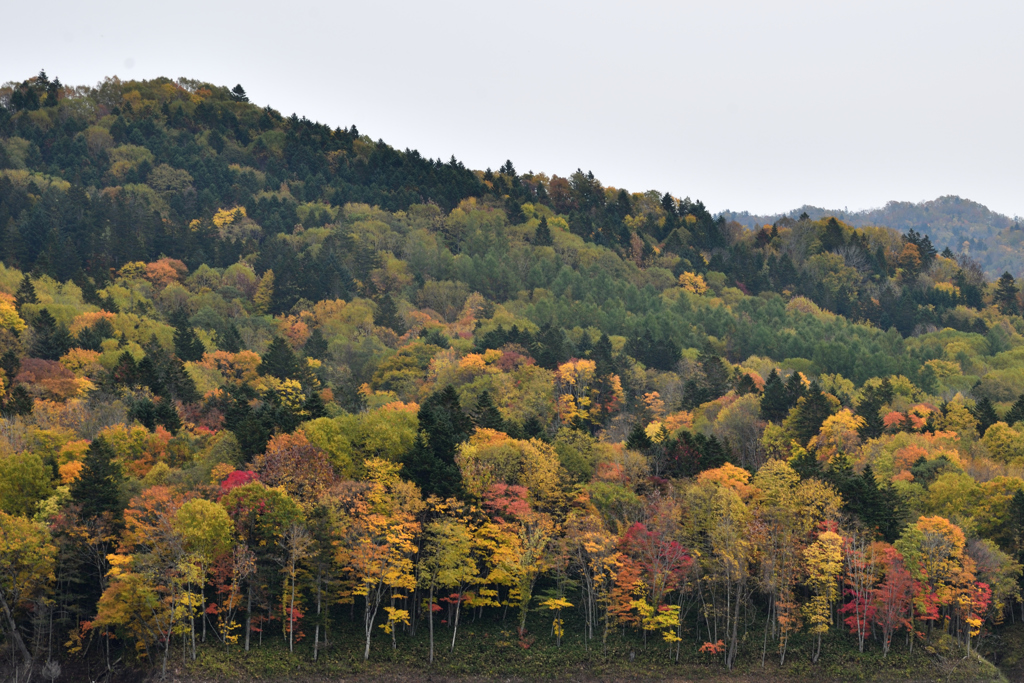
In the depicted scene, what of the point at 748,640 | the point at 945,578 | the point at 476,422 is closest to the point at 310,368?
the point at 476,422

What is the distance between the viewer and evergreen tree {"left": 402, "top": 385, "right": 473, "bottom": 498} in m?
68.1

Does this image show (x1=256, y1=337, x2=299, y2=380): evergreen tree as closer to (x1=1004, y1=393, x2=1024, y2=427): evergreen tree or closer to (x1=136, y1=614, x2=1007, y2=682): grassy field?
(x1=136, y1=614, x2=1007, y2=682): grassy field

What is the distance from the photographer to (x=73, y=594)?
59.8 meters

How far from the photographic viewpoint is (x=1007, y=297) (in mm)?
186750

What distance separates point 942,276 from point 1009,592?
151 m

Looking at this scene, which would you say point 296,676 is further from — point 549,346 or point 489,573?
point 549,346

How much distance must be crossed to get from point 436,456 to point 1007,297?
15341 centimetres

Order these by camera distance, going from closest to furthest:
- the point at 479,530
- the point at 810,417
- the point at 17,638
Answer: the point at 17,638 < the point at 479,530 < the point at 810,417

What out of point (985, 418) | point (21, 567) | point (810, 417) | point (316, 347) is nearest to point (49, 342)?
point (316, 347)

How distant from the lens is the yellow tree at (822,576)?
2395 inches

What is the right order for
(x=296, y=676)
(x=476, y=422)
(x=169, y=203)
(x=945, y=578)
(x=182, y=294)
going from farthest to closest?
(x=169, y=203)
(x=182, y=294)
(x=476, y=422)
(x=945, y=578)
(x=296, y=676)

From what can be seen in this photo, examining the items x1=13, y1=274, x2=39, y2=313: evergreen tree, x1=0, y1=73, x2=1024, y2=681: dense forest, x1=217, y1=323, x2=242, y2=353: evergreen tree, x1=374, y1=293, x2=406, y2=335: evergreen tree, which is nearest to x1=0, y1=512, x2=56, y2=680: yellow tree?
x1=0, y1=73, x2=1024, y2=681: dense forest

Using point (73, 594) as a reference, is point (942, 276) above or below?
above

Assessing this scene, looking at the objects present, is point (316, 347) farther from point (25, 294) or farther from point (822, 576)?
point (822, 576)
